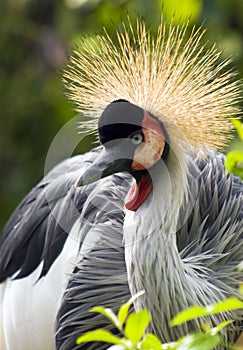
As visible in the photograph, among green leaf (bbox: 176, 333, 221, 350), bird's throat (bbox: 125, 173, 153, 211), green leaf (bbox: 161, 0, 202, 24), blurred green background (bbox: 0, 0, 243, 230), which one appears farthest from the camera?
blurred green background (bbox: 0, 0, 243, 230)

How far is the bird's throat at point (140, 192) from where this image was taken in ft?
6.63

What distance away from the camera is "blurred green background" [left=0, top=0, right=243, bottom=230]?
421 cm

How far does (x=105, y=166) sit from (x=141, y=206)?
16cm

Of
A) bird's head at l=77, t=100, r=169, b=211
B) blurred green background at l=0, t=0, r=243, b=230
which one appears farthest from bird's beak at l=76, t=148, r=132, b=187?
blurred green background at l=0, t=0, r=243, b=230

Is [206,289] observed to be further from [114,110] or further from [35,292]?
[35,292]

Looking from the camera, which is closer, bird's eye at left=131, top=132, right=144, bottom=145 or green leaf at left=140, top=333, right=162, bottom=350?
green leaf at left=140, top=333, right=162, bottom=350

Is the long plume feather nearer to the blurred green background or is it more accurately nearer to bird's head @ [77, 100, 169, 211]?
bird's head @ [77, 100, 169, 211]

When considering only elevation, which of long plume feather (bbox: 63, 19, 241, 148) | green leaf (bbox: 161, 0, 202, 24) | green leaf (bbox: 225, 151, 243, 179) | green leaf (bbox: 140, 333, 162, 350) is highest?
green leaf (bbox: 161, 0, 202, 24)

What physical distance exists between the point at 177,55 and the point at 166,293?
0.60 metres

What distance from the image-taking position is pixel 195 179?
248 centimetres

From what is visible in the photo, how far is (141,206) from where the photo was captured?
2018mm

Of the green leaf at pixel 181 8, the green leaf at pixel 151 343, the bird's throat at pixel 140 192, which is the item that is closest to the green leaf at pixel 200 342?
the green leaf at pixel 151 343

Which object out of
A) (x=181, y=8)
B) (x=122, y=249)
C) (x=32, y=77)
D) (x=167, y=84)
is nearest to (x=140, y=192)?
(x=167, y=84)

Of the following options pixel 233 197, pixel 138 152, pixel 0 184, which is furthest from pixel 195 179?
pixel 0 184
